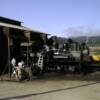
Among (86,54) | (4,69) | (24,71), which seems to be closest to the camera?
(24,71)

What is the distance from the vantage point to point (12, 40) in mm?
24828

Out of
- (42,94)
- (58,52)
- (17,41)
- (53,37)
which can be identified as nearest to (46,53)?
(53,37)

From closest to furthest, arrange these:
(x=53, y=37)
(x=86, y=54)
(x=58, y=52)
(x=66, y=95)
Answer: (x=66, y=95), (x=53, y=37), (x=86, y=54), (x=58, y=52)

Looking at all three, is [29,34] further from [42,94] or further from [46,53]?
[42,94]

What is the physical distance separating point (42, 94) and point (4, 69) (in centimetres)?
923

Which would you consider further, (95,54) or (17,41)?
(95,54)

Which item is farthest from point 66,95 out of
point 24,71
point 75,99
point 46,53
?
point 46,53

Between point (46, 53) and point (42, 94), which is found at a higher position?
point (46, 53)

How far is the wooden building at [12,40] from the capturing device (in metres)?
23.3

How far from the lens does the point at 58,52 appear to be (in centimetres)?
3519

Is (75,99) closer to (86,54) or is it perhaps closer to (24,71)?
(24,71)

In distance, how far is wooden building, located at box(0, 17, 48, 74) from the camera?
76.4ft

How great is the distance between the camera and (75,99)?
13.4 m

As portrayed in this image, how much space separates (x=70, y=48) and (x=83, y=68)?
6190 mm
